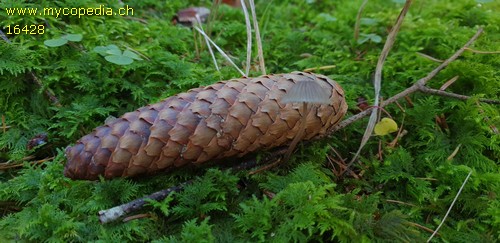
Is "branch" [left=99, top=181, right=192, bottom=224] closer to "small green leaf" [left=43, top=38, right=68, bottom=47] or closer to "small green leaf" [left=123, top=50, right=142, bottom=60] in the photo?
"small green leaf" [left=123, top=50, right=142, bottom=60]

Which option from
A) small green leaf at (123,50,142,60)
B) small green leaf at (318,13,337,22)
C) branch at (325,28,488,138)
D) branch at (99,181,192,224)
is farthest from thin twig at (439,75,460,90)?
small green leaf at (123,50,142,60)

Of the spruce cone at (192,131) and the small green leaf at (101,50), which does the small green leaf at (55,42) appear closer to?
the small green leaf at (101,50)

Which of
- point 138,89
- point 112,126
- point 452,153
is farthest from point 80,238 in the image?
point 452,153

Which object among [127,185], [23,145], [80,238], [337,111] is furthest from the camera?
[23,145]

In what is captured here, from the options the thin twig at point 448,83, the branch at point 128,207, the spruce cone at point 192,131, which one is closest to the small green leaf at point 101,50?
the spruce cone at point 192,131

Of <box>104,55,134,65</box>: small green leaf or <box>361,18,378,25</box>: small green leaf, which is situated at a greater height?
<box>361,18,378,25</box>: small green leaf

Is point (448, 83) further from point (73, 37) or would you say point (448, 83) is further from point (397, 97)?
point (73, 37)

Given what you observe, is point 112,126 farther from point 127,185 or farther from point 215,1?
point 215,1
